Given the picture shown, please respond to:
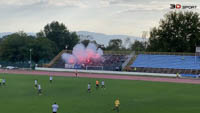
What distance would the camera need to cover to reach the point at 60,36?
110688mm

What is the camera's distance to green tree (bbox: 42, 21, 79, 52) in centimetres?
11050

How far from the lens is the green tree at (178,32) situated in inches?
2995

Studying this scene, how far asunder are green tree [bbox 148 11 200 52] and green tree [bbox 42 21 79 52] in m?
43.5

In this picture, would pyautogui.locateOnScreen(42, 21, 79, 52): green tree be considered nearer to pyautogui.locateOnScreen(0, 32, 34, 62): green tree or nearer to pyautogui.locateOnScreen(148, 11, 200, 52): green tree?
pyautogui.locateOnScreen(0, 32, 34, 62): green tree

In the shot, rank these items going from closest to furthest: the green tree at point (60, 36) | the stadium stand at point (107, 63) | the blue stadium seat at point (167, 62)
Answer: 1. the blue stadium seat at point (167, 62)
2. the stadium stand at point (107, 63)
3. the green tree at point (60, 36)

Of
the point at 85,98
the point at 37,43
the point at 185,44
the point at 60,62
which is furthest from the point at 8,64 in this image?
the point at 85,98

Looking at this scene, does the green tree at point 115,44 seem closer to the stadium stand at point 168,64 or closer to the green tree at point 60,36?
the green tree at point 60,36

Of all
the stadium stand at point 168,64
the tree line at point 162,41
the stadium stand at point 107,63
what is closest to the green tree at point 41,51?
the tree line at point 162,41

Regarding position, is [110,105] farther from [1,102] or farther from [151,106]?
[1,102]

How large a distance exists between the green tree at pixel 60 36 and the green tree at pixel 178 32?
4348cm

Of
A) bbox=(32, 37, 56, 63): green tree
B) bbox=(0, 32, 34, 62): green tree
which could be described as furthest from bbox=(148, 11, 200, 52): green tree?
bbox=(0, 32, 34, 62): green tree

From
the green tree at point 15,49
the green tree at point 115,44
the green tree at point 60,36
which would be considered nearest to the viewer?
the green tree at point 15,49

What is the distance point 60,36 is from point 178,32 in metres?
53.1

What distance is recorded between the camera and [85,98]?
2586 centimetres
